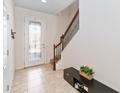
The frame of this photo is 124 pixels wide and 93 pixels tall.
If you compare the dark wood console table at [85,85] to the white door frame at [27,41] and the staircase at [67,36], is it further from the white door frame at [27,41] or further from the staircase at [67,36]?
the white door frame at [27,41]

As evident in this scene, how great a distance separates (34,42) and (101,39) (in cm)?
353

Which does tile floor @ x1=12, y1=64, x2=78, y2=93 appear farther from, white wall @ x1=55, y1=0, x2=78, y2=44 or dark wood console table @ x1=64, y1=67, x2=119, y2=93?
white wall @ x1=55, y1=0, x2=78, y2=44

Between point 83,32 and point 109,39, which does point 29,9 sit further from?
point 109,39

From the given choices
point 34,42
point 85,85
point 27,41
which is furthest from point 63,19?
point 85,85

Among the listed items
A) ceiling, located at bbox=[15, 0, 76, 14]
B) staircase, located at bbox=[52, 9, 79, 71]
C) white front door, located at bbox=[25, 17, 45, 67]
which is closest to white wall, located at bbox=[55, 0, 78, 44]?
white front door, located at bbox=[25, 17, 45, 67]

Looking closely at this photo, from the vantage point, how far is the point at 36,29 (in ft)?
17.5

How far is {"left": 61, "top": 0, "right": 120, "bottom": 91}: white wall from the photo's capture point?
223 centimetres

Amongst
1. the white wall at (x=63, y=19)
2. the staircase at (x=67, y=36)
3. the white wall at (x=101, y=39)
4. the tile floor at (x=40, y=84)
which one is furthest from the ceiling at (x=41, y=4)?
the tile floor at (x=40, y=84)

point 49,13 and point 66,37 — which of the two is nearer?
point 66,37

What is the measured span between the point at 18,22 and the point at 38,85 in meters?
2.88

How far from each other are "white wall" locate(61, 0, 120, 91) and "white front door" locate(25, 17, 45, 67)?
261 cm

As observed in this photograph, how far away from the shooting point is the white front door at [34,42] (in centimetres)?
504

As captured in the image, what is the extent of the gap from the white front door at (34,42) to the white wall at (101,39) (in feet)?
8.57

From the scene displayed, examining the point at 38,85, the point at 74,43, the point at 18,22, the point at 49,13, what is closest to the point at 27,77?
the point at 38,85
